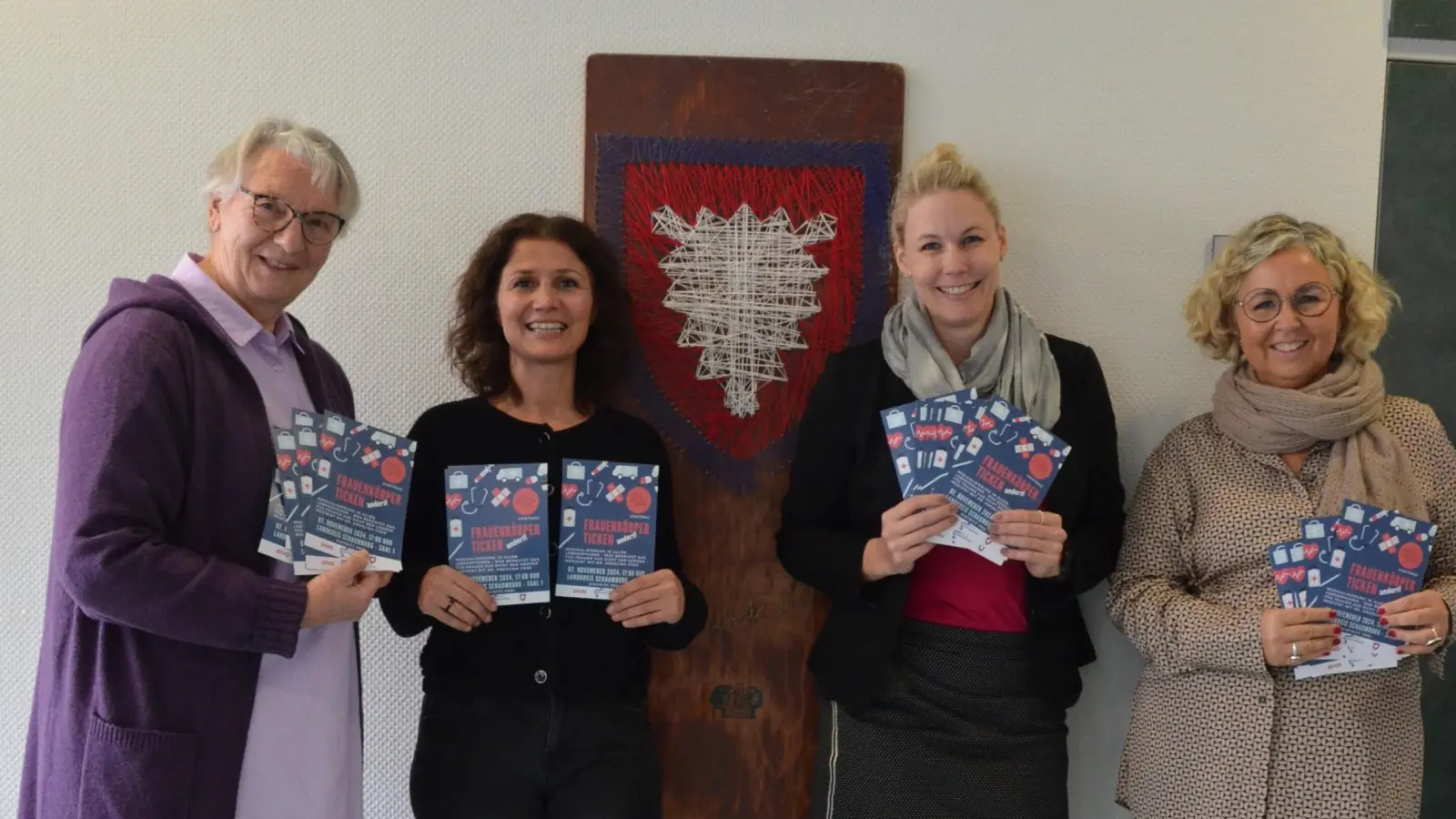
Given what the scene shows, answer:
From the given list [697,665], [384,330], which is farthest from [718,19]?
[697,665]

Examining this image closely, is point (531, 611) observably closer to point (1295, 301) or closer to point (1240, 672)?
point (1240, 672)

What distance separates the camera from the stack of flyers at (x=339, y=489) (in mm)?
1533

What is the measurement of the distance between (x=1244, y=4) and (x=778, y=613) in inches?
67.7

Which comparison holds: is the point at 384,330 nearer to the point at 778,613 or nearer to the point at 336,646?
the point at 336,646

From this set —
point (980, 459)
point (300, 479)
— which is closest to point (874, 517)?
point (980, 459)

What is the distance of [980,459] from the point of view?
69.6 inches

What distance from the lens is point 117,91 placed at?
217 centimetres

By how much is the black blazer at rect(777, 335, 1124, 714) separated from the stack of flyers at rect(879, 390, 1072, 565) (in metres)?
0.16

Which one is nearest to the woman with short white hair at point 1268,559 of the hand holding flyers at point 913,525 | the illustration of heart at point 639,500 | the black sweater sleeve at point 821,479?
the hand holding flyers at point 913,525

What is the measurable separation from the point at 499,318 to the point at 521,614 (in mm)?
605

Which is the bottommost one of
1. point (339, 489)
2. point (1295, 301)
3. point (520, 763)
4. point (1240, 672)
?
point (520, 763)

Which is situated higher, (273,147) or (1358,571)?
(273,147)

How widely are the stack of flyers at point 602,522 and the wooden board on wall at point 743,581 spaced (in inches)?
15.6

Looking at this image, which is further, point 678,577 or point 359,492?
point 678,577
